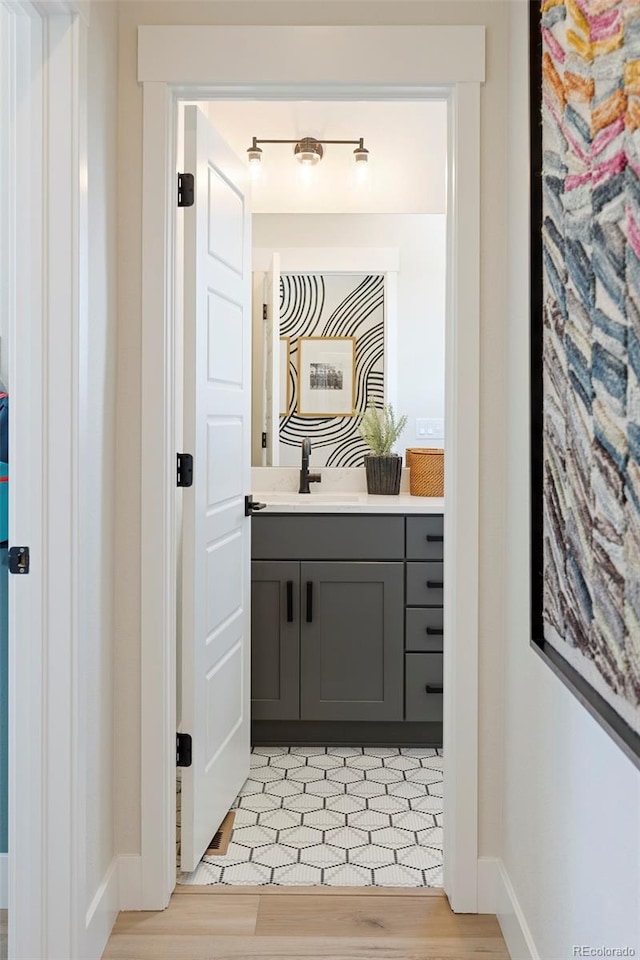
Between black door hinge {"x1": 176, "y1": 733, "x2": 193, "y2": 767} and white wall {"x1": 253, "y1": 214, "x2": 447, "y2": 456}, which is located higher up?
white wall {"x1": 253, "y1": 214, "x2": 447, "y2": 456}

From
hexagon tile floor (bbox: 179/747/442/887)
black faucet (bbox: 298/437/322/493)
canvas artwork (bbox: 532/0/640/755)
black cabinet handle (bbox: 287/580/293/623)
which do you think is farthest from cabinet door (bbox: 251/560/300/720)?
canvas artwork (bbox: 532/0/640/755)

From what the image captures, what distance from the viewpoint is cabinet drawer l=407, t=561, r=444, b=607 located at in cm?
306

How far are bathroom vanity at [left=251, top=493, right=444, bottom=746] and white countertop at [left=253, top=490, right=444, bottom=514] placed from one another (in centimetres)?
2

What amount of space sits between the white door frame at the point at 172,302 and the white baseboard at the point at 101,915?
72mm

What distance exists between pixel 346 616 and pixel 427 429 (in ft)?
3.37

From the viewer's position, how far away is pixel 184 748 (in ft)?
7.10

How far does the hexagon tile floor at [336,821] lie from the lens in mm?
2230

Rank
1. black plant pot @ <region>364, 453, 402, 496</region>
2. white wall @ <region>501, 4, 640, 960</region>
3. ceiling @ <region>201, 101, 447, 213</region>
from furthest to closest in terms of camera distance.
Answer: black plant pot @ <region>364, 453, 402, 496</region>, ceiling @ <region>201, 101, 447, 213</region>, white wall @ <region>501, 4, 640, 960</region>

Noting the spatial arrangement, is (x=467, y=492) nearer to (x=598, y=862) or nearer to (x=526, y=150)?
(x=526, y=150)

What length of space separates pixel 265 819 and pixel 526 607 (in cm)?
128

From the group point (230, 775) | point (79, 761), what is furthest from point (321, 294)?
point (79, 761)

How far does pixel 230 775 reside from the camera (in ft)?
8.41

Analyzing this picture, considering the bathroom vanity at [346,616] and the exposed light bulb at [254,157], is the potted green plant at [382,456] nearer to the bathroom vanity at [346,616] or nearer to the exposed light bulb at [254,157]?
the bathroom vanity at [346,616]

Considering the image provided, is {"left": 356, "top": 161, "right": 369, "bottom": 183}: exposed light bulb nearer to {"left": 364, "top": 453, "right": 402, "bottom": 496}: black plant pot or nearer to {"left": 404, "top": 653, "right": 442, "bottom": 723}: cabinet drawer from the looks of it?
{"left": 364, "top": 453, "right": 402, "bottom": 496}: black plant pot
